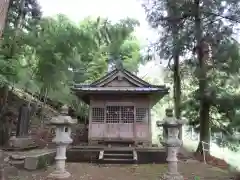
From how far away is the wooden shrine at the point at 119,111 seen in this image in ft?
38.6

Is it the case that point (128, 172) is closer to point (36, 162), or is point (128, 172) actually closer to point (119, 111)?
point (36, 162)

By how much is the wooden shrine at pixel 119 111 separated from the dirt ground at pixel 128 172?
8.33ft

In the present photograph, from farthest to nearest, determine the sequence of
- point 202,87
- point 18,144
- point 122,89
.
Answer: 1. point 122,89
2. point 202,87
3. point 18,144

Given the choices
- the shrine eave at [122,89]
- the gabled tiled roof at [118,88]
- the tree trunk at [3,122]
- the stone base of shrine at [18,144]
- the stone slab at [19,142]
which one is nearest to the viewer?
the stone base of shrine at [18,144]

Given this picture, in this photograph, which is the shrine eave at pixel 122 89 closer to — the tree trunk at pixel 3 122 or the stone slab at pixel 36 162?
the tree trunk at pixel 3 122

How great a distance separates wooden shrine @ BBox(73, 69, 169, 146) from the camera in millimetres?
11766

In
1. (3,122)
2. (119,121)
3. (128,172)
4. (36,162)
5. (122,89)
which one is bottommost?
(128,172)

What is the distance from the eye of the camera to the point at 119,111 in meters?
12.2

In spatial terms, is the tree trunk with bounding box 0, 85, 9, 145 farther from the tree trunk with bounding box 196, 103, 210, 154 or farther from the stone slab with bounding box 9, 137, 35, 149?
the tree trunk with bounding box 196, 103, 210, 154

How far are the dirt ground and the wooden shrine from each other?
99.9 inches

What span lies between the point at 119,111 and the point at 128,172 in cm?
432

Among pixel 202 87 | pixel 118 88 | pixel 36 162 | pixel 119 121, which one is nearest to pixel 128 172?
pixel 36 162

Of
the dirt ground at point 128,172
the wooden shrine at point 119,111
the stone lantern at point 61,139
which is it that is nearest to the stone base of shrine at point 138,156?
the dirt ground at point 128,172

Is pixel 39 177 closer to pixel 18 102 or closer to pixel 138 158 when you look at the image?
pixel 138 158
